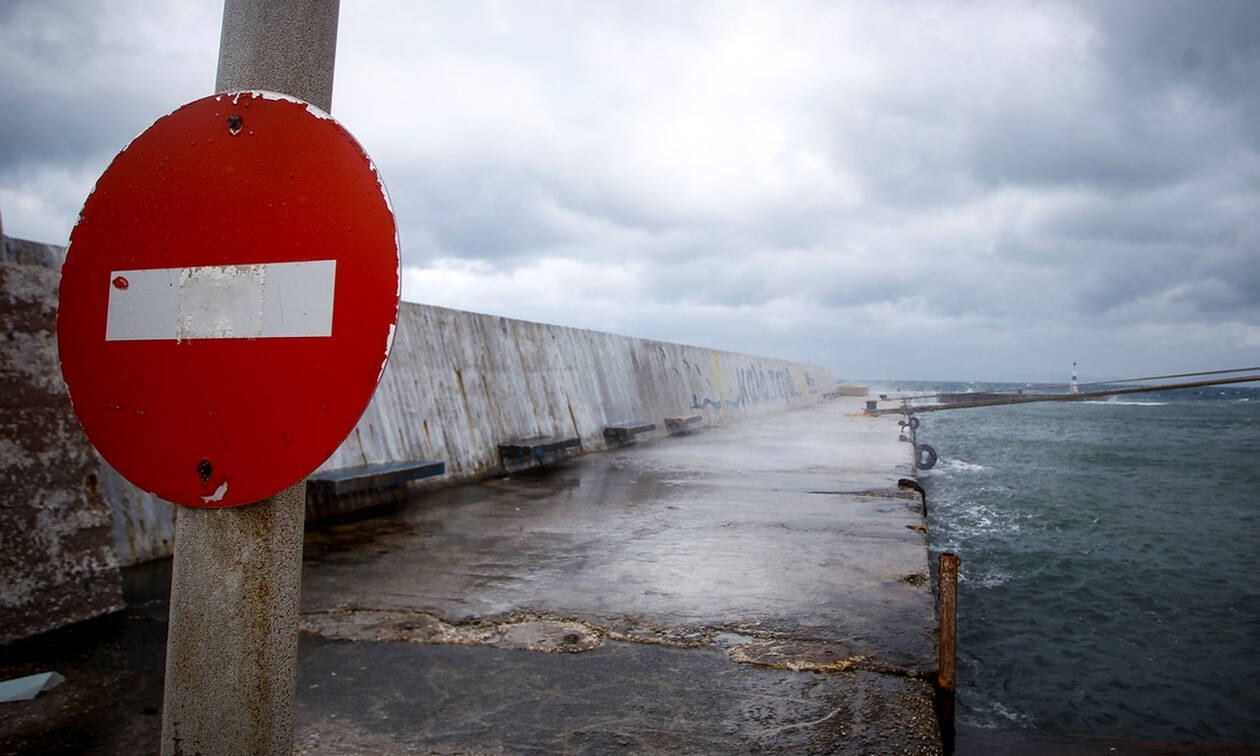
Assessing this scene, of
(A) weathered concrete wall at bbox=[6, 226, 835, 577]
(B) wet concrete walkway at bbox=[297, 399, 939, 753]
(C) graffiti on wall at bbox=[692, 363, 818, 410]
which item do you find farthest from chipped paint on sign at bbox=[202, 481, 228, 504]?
(C) graffiti on wall at bbox=[692, 363, 818, 410]

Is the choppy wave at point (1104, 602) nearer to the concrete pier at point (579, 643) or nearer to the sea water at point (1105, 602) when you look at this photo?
the sea water at point (1105, 602)

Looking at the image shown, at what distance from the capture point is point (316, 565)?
4.61 m

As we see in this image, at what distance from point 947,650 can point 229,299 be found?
285cm

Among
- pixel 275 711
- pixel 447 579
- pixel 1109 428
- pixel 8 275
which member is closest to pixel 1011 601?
pixel 447 579

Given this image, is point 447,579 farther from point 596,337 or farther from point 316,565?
point 596,337

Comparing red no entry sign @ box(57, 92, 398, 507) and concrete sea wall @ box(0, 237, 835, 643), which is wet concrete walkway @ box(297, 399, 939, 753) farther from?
red no entry sign @ box(57, 92, 398, 507)

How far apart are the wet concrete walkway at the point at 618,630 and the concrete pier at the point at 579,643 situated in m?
0.01

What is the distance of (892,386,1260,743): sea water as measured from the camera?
19.3 ft

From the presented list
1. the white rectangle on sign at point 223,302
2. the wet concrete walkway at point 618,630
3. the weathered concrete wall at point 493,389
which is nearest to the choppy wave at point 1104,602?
the wet concrete walkway at point 618,630

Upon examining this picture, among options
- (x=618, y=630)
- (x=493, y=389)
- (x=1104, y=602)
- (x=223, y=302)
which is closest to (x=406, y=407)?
(x=493, y=389)

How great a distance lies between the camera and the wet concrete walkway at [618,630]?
8.21ft

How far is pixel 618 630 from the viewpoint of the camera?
136 inches

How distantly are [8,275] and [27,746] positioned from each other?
2.75 meters

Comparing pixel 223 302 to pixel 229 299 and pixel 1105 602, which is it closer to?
pixel 229 299
